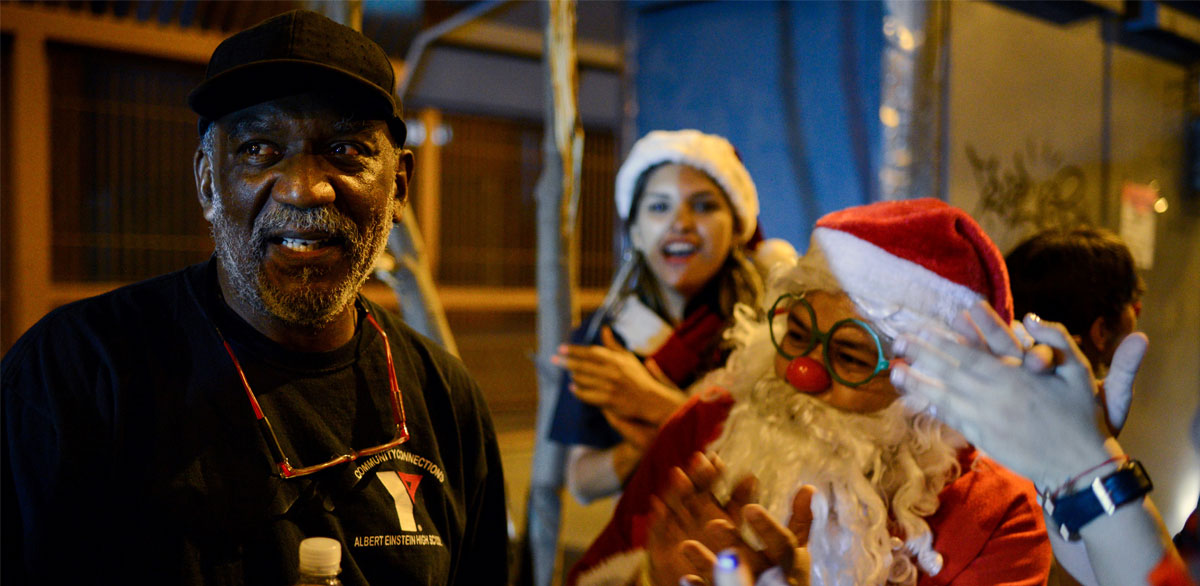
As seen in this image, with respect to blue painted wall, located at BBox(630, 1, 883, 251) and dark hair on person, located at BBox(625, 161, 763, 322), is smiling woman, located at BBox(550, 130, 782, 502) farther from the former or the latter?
blue painted wall, located at BBox(630, 1, 883, 251)

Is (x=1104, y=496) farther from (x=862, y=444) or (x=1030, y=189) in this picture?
(x=1030, y=189)

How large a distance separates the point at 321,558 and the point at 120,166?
21.1ft

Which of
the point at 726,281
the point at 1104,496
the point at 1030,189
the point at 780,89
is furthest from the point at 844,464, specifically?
the point at 780,89

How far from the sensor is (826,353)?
1821 mm

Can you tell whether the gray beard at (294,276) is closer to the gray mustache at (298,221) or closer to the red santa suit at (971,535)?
the gray mustache at (298,221)

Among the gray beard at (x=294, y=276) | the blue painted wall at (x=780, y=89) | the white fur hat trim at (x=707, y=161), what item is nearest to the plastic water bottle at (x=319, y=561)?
the gray beard at (x=294, y=276)

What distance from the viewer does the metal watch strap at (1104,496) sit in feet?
A: 3.46

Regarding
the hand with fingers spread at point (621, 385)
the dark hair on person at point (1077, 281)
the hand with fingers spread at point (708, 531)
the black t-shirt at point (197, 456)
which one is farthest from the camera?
the hand with fingers spread at point (621, 385)

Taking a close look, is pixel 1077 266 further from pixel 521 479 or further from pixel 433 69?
pixel 433 69

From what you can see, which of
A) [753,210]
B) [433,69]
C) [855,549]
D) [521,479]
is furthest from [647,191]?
[433,69]

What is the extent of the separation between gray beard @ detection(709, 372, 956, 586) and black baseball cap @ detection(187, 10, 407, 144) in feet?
3.24

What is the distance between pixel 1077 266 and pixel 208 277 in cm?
204

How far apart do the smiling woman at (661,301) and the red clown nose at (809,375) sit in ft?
1.95

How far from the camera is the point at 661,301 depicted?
274 cm
